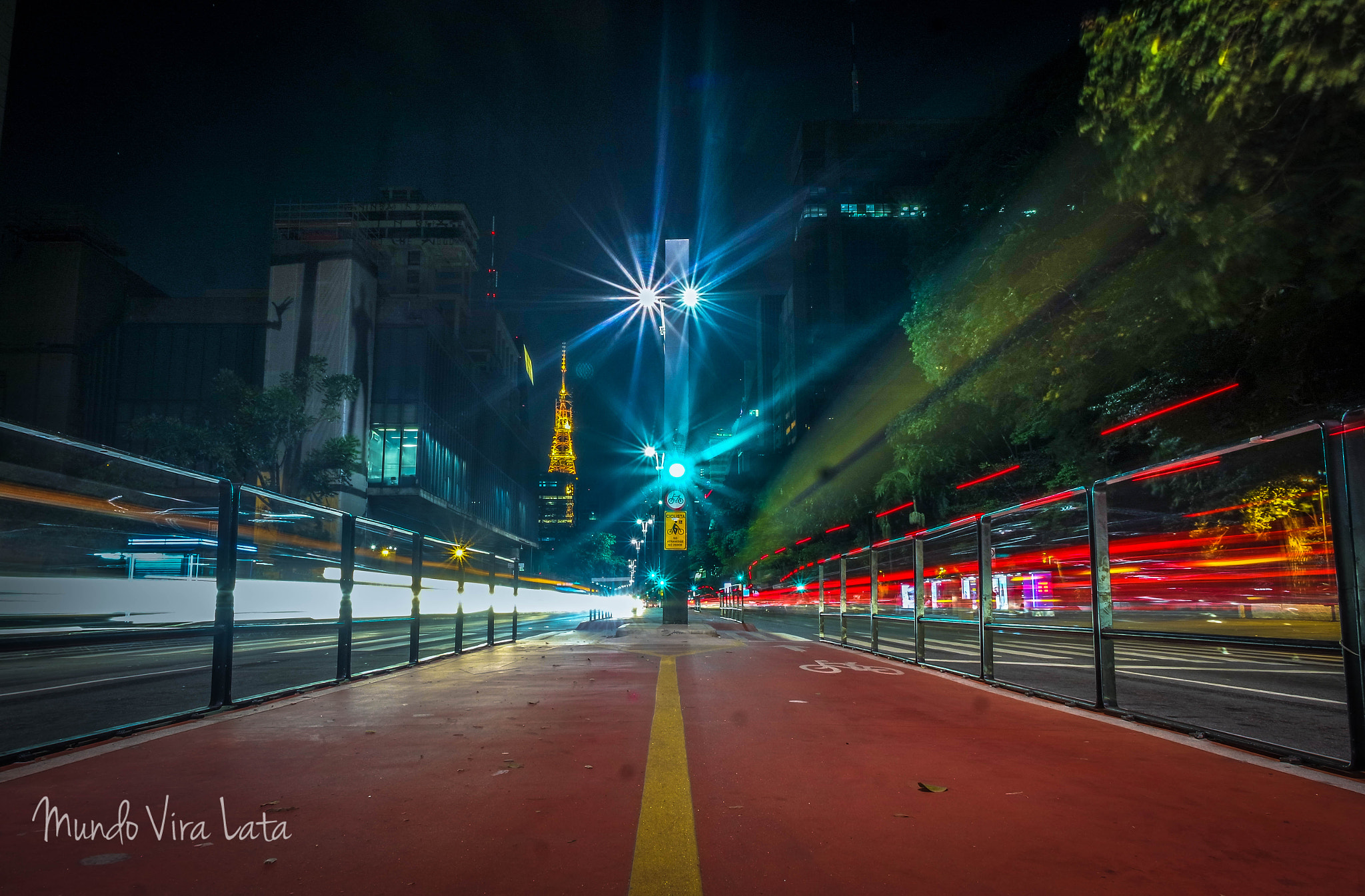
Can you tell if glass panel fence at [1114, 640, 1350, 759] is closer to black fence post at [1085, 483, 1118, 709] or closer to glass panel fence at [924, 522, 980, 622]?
black fence post at [1085, 483, 1118, 709]

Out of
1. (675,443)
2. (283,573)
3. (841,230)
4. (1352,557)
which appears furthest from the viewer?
(841,230)

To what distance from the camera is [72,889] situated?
2.73 metres

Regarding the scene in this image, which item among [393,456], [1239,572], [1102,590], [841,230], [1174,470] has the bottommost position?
[1102,590]

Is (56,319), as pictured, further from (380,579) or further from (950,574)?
(950,574)

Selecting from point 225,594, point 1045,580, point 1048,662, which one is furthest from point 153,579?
point 1048,662

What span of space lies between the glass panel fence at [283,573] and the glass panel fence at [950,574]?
21.2 ft

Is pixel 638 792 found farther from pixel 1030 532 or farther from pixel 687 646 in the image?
pixel 687 646

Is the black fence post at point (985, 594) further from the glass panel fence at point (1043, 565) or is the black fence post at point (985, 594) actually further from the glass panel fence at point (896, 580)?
Result: the glass panel fence at point (896, 580)

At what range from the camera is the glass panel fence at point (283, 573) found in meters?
7.03

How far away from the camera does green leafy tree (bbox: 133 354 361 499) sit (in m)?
40.2

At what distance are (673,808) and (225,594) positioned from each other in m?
4.40

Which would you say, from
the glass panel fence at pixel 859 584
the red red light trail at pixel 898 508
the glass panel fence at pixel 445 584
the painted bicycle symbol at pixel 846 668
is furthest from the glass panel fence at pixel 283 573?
the red red light trail at pixel 898 508

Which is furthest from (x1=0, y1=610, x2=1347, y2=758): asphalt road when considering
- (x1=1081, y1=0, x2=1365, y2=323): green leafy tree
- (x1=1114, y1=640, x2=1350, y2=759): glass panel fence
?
(x1=1081, y1=0, x2=1365, y2=323): green leafy tree

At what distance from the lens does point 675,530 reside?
2230cm
